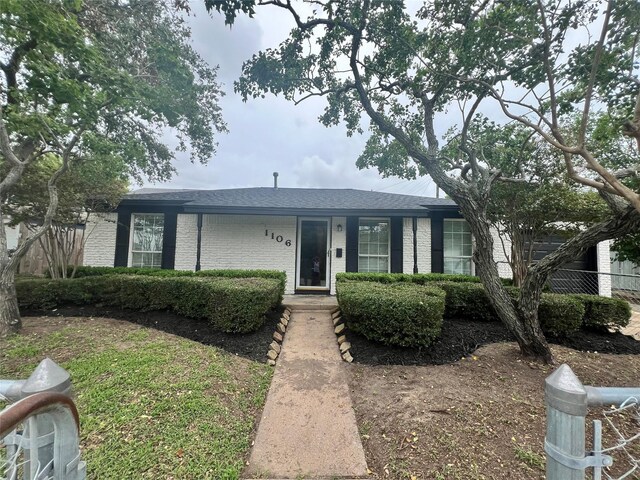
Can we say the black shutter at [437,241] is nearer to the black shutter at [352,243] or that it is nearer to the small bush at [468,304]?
the black shutter at [352,243]

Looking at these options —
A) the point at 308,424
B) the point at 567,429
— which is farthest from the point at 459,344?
the point at 567,429

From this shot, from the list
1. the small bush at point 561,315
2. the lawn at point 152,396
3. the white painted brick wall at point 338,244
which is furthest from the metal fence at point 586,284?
the lawn at point 152,396

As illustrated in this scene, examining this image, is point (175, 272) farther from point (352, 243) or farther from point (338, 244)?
point (352, 243)

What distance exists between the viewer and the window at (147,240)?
28.6ft

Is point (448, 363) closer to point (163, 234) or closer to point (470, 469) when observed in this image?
point (470, 469)

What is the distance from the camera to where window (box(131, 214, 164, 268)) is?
8.73 meters

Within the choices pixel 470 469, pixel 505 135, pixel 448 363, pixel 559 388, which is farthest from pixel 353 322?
pixel 505 135

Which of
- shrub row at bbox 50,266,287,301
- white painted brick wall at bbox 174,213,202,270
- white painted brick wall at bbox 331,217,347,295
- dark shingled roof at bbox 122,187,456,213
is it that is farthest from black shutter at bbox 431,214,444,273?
white painted brick wall at bbox 174,213,202,270

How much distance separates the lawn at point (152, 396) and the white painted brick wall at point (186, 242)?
13.3 feet

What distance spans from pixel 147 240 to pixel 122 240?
2.24ft

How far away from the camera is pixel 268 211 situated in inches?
320

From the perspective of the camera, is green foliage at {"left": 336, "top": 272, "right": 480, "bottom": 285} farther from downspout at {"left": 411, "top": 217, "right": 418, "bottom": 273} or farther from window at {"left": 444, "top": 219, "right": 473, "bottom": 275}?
window at {"left": 444, "top": 219, "right": 473, "bottom": 275}

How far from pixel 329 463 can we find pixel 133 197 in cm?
947

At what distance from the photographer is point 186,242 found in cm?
877
